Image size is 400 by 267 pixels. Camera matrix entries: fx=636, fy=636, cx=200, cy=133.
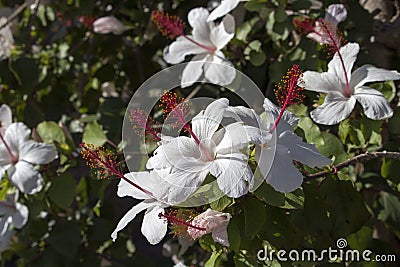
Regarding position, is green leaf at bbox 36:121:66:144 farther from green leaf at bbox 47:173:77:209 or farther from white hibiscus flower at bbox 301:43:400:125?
white hibiscus flower at bbox 301:43:400:125

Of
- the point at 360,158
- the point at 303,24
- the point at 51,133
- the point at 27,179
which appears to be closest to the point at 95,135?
the point at 51,133

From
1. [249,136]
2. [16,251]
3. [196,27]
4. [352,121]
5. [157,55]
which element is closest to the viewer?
[249,136]

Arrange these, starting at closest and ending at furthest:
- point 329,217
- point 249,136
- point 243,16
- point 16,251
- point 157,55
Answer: point 249,136
point 329,217
point 243,16
point 16,251
point 157,55

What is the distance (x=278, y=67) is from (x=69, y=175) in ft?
1.36

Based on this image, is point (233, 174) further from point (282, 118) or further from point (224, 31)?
point (224, 31)

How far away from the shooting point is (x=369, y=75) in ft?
2.92

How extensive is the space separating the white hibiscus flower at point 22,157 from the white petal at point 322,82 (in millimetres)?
447

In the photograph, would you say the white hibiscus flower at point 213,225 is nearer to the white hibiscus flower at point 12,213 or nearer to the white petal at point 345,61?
the white petal at point 345,61

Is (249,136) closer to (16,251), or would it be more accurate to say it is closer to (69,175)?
(69,175)

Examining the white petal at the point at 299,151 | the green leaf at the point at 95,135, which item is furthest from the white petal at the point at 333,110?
the green leaf at the point at 95,135

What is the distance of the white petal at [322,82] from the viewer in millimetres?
859

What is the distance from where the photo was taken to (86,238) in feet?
4.25

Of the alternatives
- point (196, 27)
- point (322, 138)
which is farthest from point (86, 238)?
point (322, 138)

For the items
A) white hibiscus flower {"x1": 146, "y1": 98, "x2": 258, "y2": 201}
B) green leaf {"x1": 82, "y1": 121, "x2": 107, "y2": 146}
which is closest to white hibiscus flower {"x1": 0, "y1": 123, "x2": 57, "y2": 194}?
green leaf {"x1": 82, "y1": 121, "x2": 107, "y2": 146}
